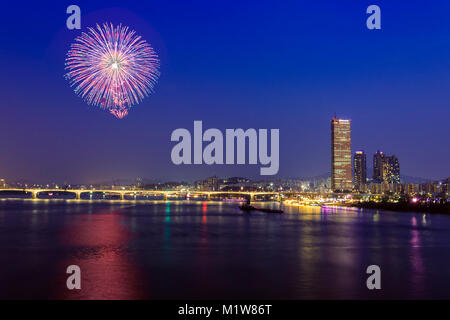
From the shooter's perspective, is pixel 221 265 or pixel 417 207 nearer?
pixel 221 265

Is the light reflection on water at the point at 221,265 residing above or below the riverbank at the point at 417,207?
above

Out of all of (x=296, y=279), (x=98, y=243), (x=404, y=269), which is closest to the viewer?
(x=296, y=279)

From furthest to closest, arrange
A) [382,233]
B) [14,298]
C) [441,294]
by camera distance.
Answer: [382,233], [441,294], [14,298]

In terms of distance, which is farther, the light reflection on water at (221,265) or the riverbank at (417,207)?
the riverbank at (417,207)

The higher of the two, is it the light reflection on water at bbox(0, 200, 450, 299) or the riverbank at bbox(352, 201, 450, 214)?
the light reflection on water at bbox(0, 200, 450, 299)

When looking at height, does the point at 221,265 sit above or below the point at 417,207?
above

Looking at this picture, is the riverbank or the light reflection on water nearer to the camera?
the light reflection on water
